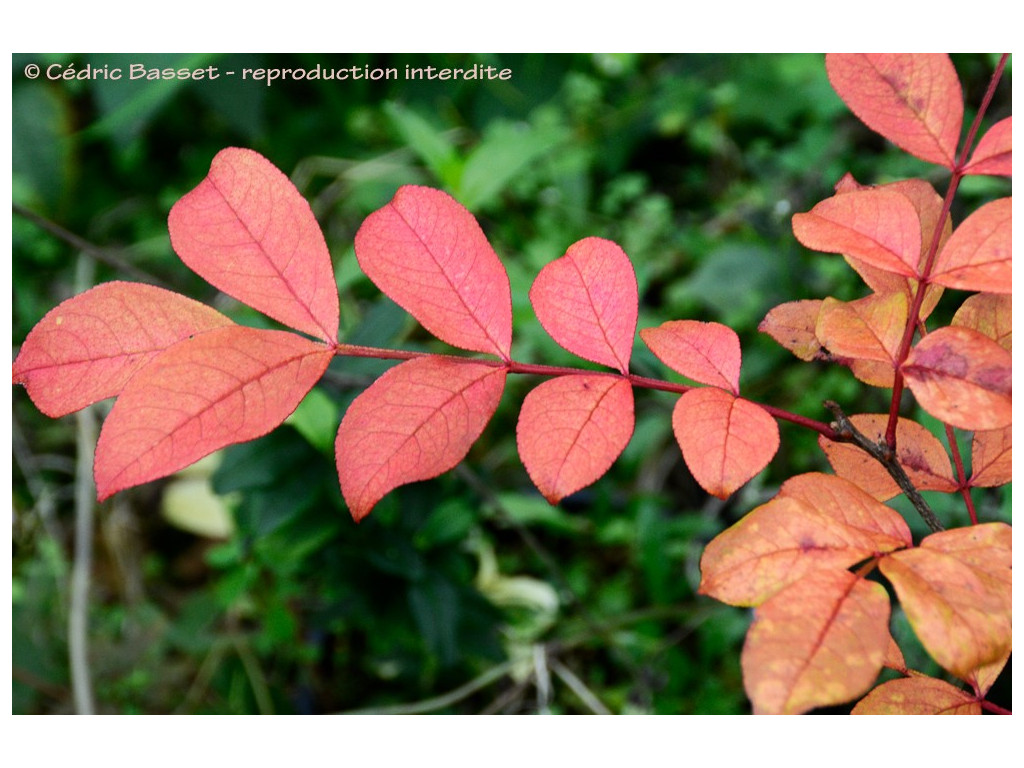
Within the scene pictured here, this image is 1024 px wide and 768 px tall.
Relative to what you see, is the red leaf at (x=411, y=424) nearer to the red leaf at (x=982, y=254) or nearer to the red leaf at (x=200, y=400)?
the red leaf at (x=200, y=400)

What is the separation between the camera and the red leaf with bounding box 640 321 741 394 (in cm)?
51

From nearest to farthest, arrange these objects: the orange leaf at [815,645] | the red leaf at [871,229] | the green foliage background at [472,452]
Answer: the orange leaf at [815,645] → the red leaf at [871,229] → the green foliage background at [472,452]

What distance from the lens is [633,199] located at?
8.06ft

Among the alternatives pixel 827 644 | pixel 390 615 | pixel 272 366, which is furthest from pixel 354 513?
pixel 390 615

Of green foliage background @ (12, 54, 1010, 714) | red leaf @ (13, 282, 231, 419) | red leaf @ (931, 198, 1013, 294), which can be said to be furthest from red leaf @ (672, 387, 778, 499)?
green foliage background @ (12, 54, 1010, 714)

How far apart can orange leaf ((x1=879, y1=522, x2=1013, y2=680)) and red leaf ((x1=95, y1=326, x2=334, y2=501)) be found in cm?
33

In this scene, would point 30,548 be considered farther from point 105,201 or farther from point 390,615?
point 390,615

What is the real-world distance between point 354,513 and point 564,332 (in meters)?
0.17

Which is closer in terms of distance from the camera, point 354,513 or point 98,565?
point 354,513

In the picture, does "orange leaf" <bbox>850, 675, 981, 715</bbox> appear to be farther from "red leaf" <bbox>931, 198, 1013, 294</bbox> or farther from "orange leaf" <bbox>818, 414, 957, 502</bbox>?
"red leaf" <bbox>931, 198, 1013, 294</bbox>

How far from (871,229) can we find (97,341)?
451mm

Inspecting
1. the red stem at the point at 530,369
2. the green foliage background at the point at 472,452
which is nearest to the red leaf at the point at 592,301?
the red stem at the point at 530,369

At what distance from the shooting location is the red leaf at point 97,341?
47 cm

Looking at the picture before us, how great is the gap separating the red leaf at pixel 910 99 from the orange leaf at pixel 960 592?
0.24 meters
